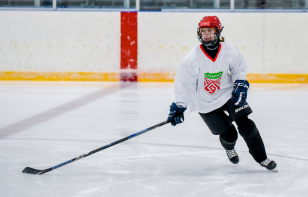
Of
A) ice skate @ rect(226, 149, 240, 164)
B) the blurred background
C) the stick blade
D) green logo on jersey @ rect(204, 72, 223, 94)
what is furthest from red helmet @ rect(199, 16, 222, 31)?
the blurred background

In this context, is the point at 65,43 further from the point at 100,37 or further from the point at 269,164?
the point at 269,164

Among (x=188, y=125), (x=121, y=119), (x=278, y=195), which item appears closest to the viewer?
(x=278, y=195)

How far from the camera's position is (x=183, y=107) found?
233cm

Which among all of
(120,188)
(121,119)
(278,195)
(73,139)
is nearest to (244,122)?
(278,195)

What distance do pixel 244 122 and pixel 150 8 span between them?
4768 millimetres

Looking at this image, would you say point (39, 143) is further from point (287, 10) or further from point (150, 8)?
point (287, 10)

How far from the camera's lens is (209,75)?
234 centimetres

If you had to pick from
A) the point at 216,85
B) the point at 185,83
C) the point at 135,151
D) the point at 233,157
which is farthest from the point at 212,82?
the point at 135,151

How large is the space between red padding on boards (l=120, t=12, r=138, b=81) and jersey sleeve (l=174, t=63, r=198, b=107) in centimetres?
444

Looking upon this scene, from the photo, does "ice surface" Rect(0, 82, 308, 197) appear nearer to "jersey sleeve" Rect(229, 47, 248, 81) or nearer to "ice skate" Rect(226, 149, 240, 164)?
"ice skate" Rect(226, 149, 240, 164)

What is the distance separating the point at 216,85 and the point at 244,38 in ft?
14.8

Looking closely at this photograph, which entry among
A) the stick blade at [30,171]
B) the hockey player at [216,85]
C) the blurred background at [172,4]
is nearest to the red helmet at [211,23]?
the hockey player at [216,85]

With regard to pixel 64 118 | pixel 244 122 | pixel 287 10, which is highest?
pixel 287 10

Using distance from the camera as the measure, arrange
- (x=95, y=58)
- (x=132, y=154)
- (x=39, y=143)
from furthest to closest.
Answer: (x=95, y=58)
(x=39, y=143)
(x=132, y=154)
